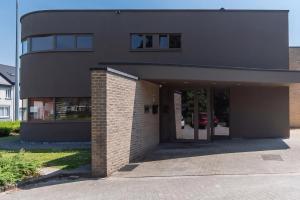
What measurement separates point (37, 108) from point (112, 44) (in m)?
5.10

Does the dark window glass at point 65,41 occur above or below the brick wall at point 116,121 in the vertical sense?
above

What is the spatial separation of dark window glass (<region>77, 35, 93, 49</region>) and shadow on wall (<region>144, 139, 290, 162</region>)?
669cm

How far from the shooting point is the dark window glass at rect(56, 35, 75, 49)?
2366 cm

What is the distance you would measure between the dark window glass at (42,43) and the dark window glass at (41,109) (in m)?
2.66

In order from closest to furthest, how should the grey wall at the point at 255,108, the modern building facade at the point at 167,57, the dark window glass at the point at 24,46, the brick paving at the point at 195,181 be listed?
1. the brick paving at the point at 195,181
2. the modern building facade at the point at 167,57
3. the grey wall at the point at 255,108
4. the dark window glass at the point at 24,46

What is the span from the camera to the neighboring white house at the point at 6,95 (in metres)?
59.4

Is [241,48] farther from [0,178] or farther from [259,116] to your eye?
[0,178]

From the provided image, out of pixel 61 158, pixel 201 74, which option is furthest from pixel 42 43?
pixel 201 74

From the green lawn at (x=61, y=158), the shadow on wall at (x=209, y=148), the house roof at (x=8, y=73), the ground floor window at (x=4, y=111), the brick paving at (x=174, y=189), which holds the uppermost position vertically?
the house roof at (x=8, y=73)

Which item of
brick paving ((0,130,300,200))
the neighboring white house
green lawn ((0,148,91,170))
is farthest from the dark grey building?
the neighboring white house

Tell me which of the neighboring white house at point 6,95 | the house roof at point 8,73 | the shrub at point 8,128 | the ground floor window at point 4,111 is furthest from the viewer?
the house roof at point 8,73

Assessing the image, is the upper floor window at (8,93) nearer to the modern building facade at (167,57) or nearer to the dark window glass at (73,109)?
the modern building facade at (167,57)

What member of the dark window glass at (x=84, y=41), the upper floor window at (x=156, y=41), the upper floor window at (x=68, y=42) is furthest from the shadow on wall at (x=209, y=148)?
the upper floor window at (x=68, y=42)

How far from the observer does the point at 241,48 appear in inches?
915
